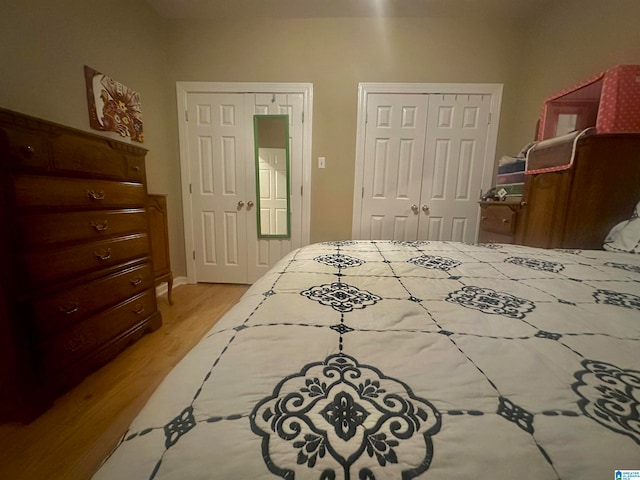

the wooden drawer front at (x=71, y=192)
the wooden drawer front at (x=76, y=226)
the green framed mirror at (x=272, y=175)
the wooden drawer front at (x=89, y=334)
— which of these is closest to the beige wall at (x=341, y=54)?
the green framed mirror at (x=272, y=175)

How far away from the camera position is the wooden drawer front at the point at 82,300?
1.10 m

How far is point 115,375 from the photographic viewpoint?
1370mm

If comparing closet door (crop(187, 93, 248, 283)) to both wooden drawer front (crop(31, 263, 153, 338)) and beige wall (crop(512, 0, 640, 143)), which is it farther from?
beige wall (crop(512, 0, 640, 143))

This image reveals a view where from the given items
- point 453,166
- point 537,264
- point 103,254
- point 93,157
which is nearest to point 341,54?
point 453,166

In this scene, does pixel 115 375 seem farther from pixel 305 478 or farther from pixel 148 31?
pixel 148 31

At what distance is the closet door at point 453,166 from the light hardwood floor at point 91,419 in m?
2.47

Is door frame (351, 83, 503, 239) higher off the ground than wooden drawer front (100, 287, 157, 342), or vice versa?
door frame (351, 83, 503, 239)

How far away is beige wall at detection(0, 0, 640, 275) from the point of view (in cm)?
214

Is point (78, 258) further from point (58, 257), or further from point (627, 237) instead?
point (627, 237)

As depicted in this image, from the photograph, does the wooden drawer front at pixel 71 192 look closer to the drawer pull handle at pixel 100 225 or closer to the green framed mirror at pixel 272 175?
the drawer pull handle at pixel 100 225

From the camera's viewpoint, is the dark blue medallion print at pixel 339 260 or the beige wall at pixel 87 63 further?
the beige wall at pixel 87 63

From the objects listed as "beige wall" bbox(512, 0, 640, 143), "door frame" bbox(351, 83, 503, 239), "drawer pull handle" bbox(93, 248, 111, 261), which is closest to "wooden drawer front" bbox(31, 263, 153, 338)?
"drawer pull handle" bbox(93, 248, 111, 261)

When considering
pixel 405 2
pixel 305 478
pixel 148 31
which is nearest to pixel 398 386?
pixel 305 478

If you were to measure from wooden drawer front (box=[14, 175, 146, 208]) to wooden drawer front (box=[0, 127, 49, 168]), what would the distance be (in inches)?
2.3
